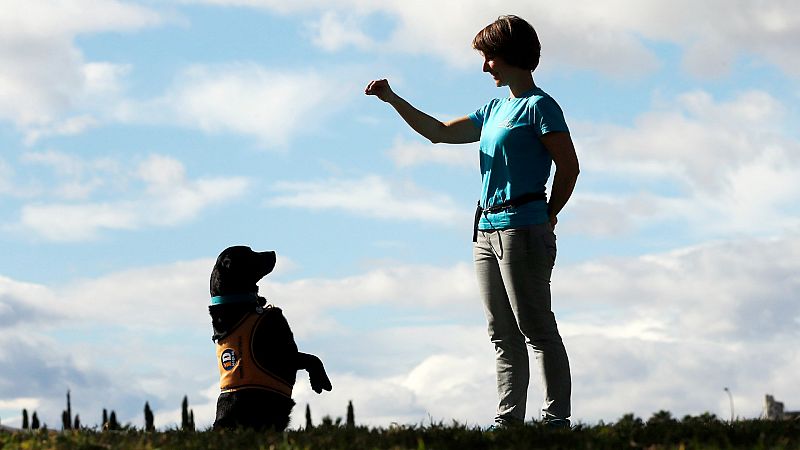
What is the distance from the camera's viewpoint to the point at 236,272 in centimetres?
892

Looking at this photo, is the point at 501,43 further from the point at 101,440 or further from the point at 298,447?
the point at 101,440

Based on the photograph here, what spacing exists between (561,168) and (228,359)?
3.31 metres

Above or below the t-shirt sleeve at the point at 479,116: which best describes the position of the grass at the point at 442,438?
below

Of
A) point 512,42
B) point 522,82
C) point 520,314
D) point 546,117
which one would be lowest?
point 520,314

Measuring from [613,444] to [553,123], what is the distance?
94.1 inches

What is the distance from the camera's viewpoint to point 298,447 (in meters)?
6.89

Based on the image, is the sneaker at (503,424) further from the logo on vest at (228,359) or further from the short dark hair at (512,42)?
the short dark hair at (512,42)

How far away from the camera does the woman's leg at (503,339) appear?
26.7 feet

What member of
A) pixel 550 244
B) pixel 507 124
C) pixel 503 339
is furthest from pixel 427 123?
pixel 503 339

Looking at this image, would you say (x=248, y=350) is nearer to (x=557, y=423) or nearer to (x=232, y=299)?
(x=232, y=299)

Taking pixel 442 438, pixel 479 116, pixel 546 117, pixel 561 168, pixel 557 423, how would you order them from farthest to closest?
pixel 479 116 < pixel 557 423 < pixel 561 168 < pixel 546 117 < pixel 442 438

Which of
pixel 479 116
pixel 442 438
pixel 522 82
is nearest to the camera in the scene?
pixel 442 438

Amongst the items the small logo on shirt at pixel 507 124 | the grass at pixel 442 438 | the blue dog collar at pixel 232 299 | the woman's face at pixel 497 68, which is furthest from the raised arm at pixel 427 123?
the grass at pixel 442 438

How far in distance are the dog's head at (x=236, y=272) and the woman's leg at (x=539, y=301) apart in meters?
2.28
